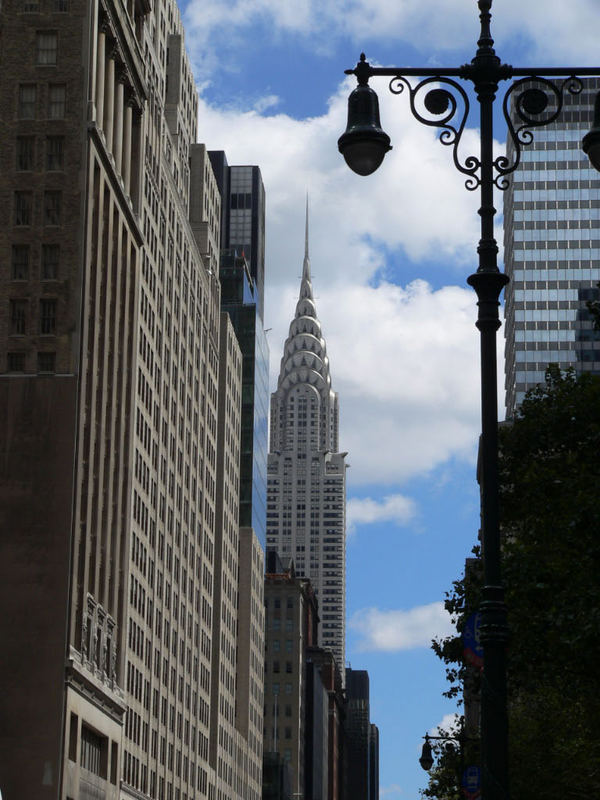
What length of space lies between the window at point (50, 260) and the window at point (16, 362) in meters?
4.81

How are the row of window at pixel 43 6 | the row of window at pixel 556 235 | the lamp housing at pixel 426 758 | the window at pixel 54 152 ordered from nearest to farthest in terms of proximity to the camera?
the lamp housing at pixel 426 758, the window at pixel 54 152, the row of window at pixel 43 6, the row of window at pixel 556 235

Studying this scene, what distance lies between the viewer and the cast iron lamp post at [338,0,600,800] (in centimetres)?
1777

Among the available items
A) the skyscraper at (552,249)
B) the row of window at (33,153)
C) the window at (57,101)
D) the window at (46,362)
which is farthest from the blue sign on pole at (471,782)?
the skyscraper at (552,249)

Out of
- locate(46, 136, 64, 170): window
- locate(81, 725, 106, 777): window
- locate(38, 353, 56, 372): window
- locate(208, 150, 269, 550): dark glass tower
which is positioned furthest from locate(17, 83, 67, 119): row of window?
locate(208, 150, 269, 550): dark glass tower

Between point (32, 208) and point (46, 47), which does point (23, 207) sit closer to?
point (32, 208)

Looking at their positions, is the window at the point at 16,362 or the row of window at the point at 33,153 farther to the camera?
the row of window at the point at 33,153

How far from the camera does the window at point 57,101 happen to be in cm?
8794

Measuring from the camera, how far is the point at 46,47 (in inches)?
3479

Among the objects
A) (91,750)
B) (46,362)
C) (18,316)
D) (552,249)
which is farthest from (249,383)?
(91,750)

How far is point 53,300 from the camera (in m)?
85.0

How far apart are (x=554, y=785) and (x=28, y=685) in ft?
113

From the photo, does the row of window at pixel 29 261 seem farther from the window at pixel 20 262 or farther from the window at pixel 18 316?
the window at pixel 18 316

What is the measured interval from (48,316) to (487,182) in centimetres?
6836

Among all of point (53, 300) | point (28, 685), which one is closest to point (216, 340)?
point (53, 300)
